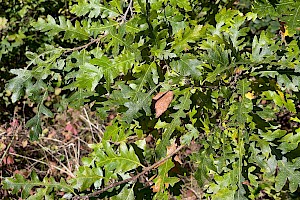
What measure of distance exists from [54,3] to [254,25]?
1.99 m

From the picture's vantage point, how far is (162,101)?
1.87 meters

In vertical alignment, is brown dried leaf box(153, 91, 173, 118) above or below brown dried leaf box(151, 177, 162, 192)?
above

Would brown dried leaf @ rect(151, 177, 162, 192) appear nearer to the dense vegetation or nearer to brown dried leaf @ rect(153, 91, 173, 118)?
the dense vegetation

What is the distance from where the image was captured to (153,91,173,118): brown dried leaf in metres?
1.87

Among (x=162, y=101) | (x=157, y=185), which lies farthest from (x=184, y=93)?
(x=157, y=185)

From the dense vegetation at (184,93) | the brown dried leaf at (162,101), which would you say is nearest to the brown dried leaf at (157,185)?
the dense vegetation at (184,93)

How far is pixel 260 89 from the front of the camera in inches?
75.5

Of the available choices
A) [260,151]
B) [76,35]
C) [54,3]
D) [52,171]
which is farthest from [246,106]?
[54,3]

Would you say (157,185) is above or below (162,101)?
below

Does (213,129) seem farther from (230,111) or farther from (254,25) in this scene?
(254,25)

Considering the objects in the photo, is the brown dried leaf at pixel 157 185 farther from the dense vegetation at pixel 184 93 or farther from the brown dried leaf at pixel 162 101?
the brown dried leaf at pixel 162 101

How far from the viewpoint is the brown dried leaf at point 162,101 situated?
1874 mm

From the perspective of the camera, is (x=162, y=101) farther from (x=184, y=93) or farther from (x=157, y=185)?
(x=157, y=185)

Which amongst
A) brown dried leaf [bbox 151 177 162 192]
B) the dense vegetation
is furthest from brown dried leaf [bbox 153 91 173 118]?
brown dried leaf [bbox 151 177 162 192]
